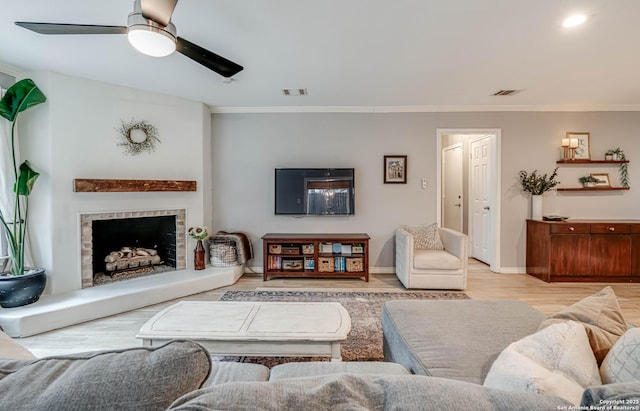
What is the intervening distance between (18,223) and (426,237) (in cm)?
446

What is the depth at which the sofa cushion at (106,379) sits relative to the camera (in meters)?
0.53

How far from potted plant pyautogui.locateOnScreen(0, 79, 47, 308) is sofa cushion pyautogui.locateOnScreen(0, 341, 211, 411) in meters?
2.74

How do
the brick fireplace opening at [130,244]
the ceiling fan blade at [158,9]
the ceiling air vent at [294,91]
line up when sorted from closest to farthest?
the ceiling fan blade at [158,9] → the brick fireplace opening at [130,244] → the ceiling air vent at [294,91]

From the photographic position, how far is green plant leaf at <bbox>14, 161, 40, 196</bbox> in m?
2.70

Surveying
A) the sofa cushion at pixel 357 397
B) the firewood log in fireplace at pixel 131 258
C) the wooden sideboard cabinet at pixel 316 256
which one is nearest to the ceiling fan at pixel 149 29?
the sofa cushion at pixel 357 397

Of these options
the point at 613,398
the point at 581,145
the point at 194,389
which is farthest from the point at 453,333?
the point at 581,145

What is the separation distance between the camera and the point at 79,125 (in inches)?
124

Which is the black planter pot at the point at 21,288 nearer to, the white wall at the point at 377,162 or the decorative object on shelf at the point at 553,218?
the white wall at the point at 377,162

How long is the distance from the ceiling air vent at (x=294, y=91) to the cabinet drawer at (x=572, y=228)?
3563mm

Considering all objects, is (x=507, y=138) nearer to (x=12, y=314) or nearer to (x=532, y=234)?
(x=532, y=234)

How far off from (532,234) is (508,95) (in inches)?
76.2

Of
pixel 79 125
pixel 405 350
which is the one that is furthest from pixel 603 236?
pixel 79 125

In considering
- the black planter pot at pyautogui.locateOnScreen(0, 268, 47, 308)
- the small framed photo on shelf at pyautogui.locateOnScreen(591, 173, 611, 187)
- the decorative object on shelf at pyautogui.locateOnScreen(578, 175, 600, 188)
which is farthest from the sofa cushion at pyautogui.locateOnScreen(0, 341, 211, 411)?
the small framed photo on shelf at pyautogui.locateOnScreen(591, 173, 611, 187)

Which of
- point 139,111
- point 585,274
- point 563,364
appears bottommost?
point 585,274
